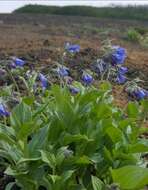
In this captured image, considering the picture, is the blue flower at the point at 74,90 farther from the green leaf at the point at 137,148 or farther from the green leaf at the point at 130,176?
the green leaf at the point at 130,176

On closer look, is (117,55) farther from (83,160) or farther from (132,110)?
(83,160)

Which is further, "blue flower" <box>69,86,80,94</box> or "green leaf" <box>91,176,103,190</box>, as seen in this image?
"blue flower" <box>69,86,80,94</box>

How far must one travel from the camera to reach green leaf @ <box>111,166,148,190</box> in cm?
300

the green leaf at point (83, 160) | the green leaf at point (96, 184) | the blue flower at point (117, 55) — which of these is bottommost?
the green leaf at point (96, 184)

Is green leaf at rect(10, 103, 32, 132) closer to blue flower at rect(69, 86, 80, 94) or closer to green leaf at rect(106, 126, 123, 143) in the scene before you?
green leaf at rect(106, 126, 123, 143)

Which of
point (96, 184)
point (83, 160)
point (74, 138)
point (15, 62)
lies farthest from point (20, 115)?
point (15, 62)

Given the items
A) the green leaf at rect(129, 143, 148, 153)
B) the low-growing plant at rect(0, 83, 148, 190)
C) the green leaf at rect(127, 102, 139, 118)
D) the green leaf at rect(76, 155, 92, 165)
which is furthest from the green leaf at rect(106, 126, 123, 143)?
the green leaf at rect(127, 102, 139, 118)

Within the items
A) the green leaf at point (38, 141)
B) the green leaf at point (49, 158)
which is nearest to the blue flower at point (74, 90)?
the green leaf at point (38, 141)

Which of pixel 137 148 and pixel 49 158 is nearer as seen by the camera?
pixel 49 158

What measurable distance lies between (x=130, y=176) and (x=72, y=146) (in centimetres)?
64

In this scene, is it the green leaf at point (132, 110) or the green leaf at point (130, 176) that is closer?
the green leaf at point (130, 176)

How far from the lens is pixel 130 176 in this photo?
3035mm

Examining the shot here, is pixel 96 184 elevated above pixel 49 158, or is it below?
below

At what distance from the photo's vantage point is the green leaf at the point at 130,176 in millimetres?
3000
